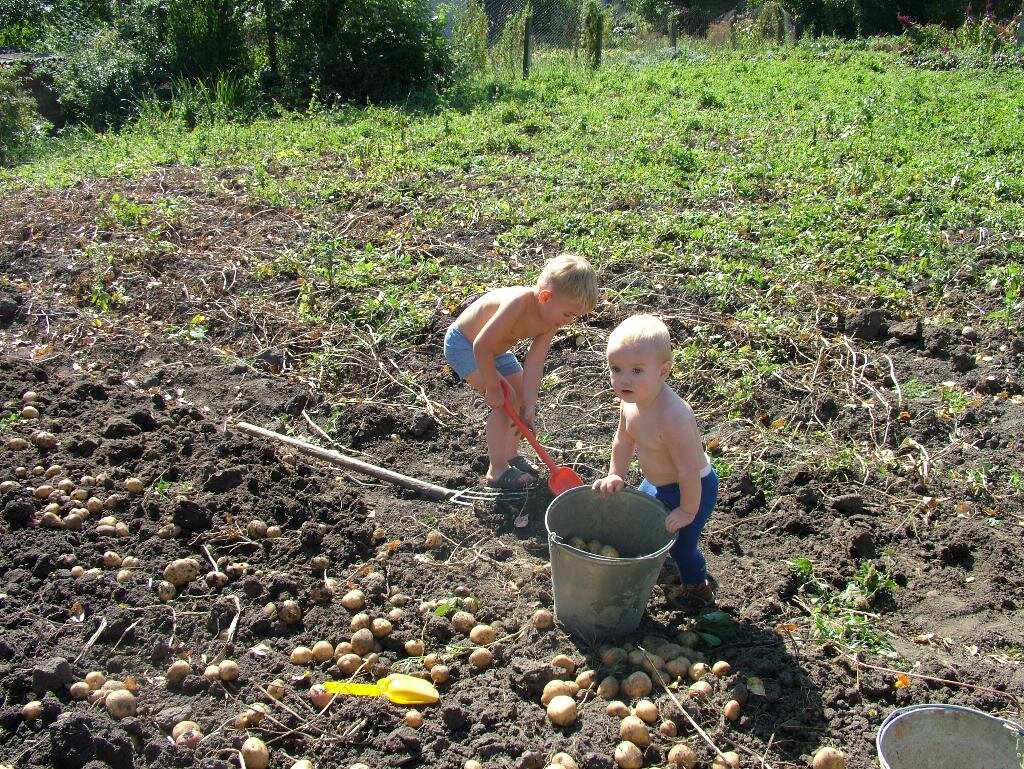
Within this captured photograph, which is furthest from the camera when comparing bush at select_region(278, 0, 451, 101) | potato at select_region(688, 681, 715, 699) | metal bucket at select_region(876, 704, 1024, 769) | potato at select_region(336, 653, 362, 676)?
bush at select_region(278, 0, 451, 101)

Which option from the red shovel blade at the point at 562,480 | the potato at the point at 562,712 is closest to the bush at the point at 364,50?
the red shovel blade at the point at 562,480

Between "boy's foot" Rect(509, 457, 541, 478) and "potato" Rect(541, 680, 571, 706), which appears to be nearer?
"potato" Rect(541, 680, 571, 706)

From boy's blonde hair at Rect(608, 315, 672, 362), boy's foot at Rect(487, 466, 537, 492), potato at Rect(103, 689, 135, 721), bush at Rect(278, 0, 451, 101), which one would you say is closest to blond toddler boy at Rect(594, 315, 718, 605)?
boy's blonde hair at Rect(608, 315, 672, 362)

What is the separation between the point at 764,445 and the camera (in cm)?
421

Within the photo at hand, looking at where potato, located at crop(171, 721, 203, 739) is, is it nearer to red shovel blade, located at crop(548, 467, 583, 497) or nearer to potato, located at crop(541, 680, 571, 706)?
potato, located at crop(541, 680, 571, 706)

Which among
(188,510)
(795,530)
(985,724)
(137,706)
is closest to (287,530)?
(188,510)

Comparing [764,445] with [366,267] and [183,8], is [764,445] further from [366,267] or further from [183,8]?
[183,8]

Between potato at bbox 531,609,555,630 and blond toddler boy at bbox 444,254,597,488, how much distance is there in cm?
91

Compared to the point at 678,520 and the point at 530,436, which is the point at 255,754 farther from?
the point at 530,436

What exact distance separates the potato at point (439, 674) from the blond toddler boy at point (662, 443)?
791 millimetres

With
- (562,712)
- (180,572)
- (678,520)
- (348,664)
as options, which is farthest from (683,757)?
(180,572)

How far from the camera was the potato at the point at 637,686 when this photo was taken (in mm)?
2828

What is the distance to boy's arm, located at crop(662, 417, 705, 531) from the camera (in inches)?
120

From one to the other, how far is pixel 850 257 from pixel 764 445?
2196mm
